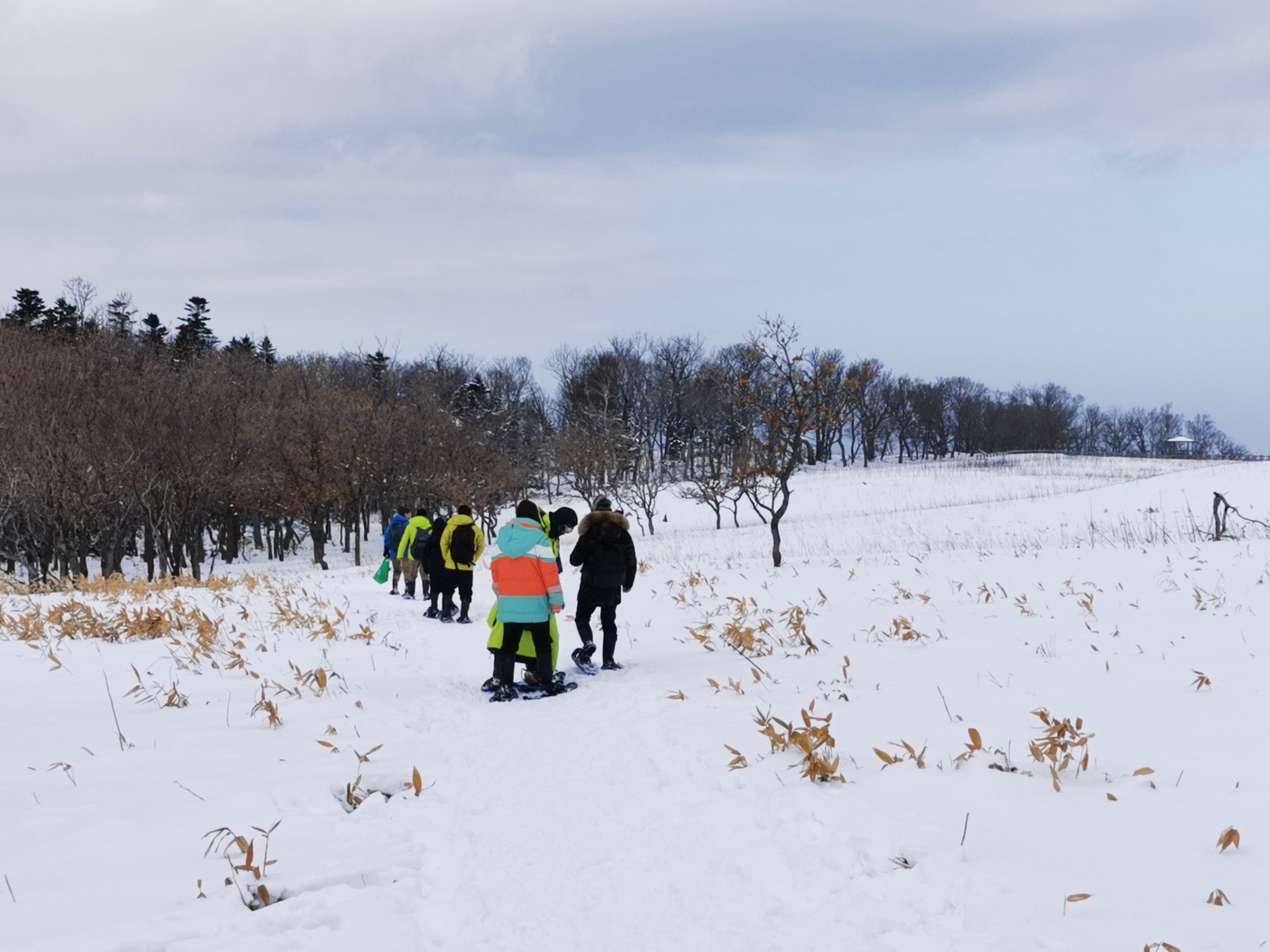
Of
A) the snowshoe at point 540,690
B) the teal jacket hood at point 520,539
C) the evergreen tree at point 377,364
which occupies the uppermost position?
the evergreen tree at point 377,364

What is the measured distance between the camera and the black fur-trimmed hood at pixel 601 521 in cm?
904

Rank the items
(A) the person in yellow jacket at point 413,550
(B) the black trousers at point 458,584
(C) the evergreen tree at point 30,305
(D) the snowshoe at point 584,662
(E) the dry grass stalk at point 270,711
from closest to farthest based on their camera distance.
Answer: (E) the dry grass stalk at point 270,711 → (D) the snowshoe at point 584,662 → (B) the black trousers at point 458,584 → (A) the person in yellow jacket at point 413,550 → (C) the evergreen tree at point 30,305

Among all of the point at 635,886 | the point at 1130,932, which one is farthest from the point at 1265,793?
the point at 635,886

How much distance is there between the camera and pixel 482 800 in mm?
4859

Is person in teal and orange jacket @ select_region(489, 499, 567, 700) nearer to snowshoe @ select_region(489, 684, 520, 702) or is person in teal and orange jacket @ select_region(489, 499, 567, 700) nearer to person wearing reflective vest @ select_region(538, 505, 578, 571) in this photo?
snowshoe @ select_region(489, 684, 520, 702)

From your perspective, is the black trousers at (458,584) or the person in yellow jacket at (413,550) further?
the person in yellow jacket at (413,550)

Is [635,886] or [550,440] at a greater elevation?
[550,440]

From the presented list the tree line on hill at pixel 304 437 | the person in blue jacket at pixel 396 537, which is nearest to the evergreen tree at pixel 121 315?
the tree line on hill at pixel 304 437

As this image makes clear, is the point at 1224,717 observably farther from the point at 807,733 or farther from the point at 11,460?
the point at 11,460

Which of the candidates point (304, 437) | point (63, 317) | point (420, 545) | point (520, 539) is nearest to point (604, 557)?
point (520, 539)

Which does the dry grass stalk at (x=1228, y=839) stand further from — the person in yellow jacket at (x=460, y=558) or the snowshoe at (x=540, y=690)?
the person in yellow jacket at (x=460, y=558)

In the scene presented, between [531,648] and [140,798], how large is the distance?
4162mm

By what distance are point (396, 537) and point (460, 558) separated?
16.1 feet

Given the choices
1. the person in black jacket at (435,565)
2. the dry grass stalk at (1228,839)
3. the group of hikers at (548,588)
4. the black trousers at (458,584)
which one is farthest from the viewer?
the person in black jacket at (435,565)
